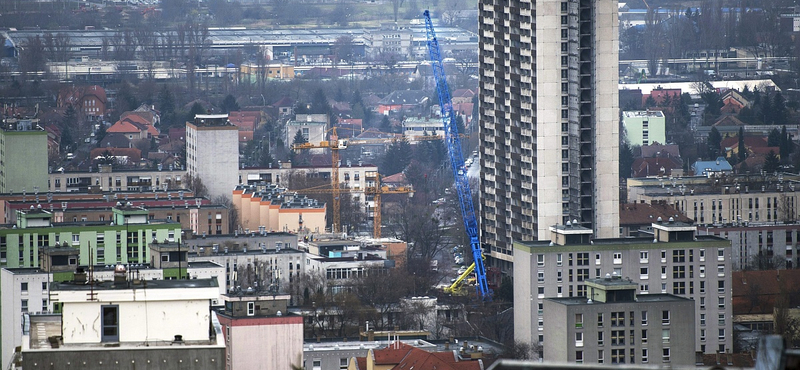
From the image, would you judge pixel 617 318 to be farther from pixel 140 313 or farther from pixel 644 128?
pixel 644 128

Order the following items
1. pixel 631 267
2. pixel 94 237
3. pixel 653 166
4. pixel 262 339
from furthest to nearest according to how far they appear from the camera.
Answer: pixel 653 166
pixel 94 237
pixel 631 267
pixel 262 339

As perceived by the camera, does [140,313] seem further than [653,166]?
No

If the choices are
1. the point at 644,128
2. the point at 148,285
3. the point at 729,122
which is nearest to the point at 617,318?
the point at 148,285

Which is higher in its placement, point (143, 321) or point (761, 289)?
point (143, 321)

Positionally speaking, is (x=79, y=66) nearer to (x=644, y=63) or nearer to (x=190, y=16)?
(x=190, y=16)

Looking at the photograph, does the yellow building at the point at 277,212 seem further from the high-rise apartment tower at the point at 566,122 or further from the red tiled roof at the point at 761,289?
the red tiled roof at the point at 761,289

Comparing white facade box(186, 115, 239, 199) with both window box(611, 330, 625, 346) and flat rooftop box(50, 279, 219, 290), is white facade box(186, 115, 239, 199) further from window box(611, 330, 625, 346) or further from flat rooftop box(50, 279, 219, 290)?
flat rooftop box(50, 279, 219, 290)

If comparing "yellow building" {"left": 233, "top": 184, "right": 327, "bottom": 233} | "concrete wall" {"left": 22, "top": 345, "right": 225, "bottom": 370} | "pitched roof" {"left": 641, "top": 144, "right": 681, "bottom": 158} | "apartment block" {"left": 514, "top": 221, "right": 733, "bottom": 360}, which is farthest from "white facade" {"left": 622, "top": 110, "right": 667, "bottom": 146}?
"concrete wall" {"left": 22, "top": 345, "right": 225, "bottom": 370}
